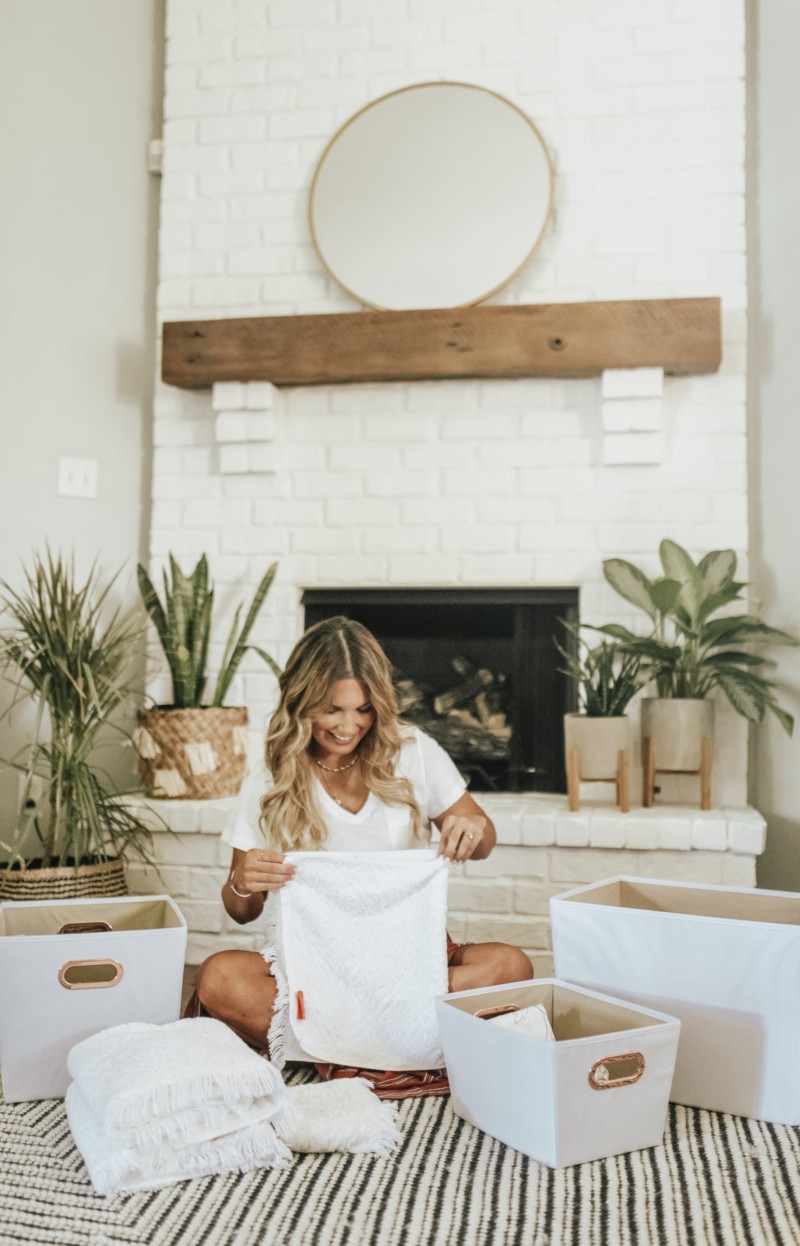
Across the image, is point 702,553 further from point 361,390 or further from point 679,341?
point 361,390

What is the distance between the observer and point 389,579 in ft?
10.3

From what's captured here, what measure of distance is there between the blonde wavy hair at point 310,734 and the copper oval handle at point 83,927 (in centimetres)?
40

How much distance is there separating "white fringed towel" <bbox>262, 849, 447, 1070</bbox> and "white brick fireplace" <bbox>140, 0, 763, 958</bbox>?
840 mm

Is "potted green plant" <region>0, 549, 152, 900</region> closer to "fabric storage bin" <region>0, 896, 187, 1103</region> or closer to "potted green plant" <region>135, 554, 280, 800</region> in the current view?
"potted green plant" <region>135, 554, 280, 800</region>

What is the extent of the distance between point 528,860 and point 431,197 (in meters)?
1.84

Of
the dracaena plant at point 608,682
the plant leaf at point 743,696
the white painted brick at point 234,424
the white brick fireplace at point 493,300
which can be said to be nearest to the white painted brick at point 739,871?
the white brick fireplace at point 493,300

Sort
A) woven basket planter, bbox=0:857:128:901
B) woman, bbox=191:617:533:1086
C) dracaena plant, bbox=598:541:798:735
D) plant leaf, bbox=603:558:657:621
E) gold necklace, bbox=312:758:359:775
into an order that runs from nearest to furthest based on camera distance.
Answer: woman, bbox=191:617:533:1086 < gold necklace, bbox=312:758:359:775 < woven basket planter, bbox=0:857:128:901 < dracaena plant, bbox=598:541:798:735 < plant leaf, bbox=603:558:657:621

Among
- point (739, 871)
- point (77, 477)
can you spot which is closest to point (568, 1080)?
point (739, 871)

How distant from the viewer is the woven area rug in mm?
1468

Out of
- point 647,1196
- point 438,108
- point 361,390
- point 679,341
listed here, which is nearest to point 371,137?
point 438,108

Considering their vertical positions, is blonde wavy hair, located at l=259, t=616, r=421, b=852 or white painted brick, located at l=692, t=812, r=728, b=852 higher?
blonde wavy hair, located at l=259, t=616, r=421, b=852

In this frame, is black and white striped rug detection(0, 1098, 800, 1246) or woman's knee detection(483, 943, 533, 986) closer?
black and white striped rug detection(0, 1098, 800, 1246)

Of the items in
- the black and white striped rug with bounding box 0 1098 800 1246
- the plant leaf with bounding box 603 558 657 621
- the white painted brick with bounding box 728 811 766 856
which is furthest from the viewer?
the plant leaf with bounding box 603 558 657 621

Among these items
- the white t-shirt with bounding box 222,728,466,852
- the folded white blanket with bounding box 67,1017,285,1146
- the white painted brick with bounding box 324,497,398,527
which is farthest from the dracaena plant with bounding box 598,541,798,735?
the folded white blanket with bounding box 67,1017,285,1146
